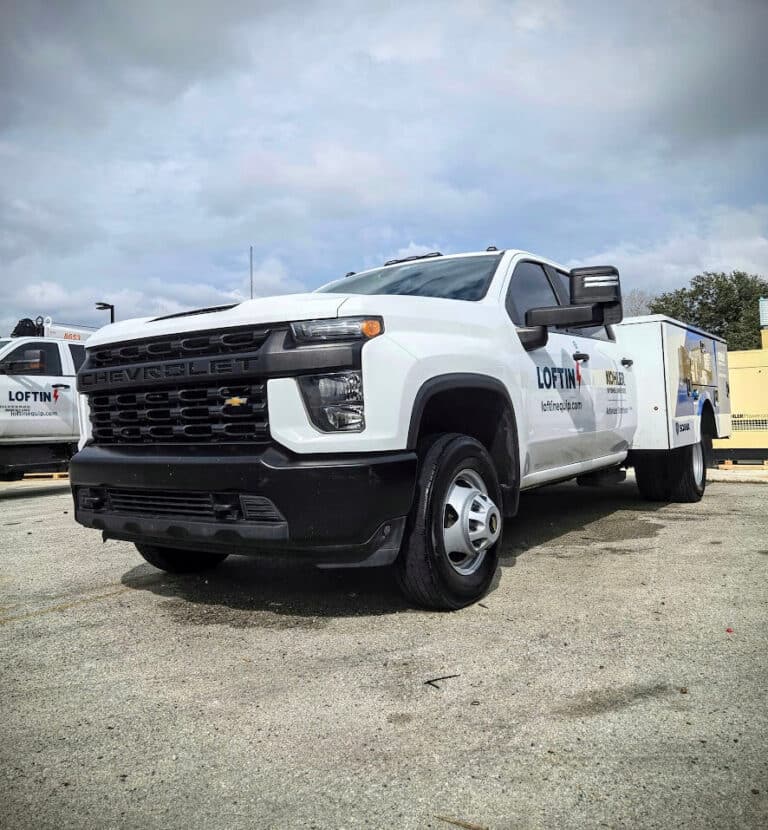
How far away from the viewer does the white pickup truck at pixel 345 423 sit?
3.08 metres

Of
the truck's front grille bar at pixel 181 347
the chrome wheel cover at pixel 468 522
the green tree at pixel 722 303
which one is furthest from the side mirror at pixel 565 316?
the green tree at pixel 722 303

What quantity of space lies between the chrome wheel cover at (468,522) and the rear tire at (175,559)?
1.48m

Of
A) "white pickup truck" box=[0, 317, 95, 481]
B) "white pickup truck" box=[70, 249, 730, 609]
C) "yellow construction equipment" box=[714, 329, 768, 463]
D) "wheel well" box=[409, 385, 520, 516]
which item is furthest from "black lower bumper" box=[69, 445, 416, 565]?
"yellow construction equipment" box=[714, 329, 768, 463]

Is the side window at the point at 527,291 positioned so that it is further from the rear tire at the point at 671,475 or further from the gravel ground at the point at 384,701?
the rear tire at the point at 671,475

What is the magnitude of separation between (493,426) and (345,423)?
4.18 ft

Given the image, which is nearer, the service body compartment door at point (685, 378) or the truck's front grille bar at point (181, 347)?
the truck's front grille bar at point (181, 347)

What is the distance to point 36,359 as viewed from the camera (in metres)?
9.55

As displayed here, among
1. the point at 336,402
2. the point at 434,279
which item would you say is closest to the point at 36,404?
the point at 434,279

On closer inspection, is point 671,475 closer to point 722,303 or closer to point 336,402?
point 336,402

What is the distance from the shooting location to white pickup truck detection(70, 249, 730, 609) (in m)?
3.08

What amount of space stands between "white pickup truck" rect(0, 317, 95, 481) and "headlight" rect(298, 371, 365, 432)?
25.2ft

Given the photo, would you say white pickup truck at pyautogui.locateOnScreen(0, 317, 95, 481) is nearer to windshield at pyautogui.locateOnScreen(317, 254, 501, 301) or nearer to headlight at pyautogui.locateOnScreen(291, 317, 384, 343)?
windshield at pyautogui.locateOnScreen(317, 254, 501, 301)

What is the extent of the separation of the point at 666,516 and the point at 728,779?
186 inches

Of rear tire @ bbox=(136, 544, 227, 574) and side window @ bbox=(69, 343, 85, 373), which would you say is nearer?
rear tire @ bbox=(136, 544, 227, 574)
